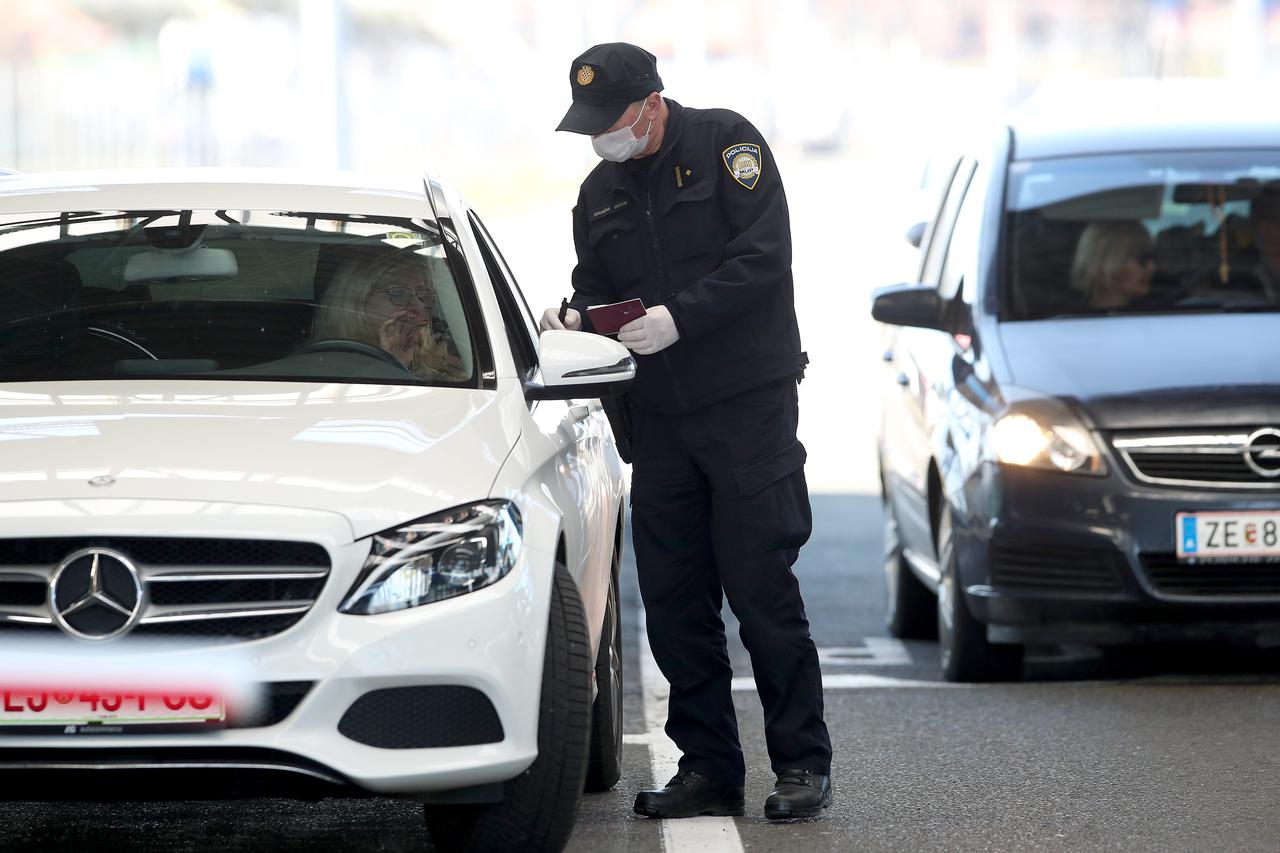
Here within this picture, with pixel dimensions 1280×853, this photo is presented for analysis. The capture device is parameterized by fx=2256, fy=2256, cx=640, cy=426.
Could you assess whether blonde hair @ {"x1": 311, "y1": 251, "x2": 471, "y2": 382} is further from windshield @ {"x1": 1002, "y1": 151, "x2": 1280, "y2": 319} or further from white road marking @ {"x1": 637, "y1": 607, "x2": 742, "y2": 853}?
windshield @ {"x1": 1002, "y1": 151, "x2": 1280, "y2": 319}

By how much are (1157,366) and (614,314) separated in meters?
2.60

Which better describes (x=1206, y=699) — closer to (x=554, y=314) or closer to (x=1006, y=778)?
(x=1006, y=778)

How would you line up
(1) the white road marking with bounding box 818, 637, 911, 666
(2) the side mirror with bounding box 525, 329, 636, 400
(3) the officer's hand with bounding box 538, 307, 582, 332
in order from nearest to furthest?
(2) the side mirror with bounding box 525, 329, 636, 400 < (3) the officer's hand with bounding box 538, 307, 582, 332 < (1) the white road marking with bounding box 818, 637, 911, 666

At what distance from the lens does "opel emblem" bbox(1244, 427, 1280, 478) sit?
6.93 meters

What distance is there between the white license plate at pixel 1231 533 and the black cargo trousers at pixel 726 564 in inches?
78.4

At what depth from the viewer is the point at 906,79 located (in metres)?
43.8

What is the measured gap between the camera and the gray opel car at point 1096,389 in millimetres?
6945

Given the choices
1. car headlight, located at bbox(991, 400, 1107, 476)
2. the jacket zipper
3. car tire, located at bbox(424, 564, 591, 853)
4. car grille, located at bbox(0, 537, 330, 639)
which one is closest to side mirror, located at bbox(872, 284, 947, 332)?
car headlight, located at bbox(991, 400, 1107, 476)

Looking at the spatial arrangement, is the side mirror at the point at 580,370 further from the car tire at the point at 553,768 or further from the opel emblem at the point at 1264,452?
the opel emblem at the point at 1264,452

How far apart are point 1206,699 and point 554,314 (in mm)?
2641

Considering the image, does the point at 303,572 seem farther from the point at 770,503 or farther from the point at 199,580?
the point at 770,503

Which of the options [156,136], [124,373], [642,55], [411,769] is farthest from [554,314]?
[156,136]

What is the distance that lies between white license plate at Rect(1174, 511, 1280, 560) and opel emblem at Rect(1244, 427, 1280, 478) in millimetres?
157

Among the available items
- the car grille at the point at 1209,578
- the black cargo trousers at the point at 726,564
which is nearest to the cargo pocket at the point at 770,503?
the black cargo trousers at the point at 726,564
